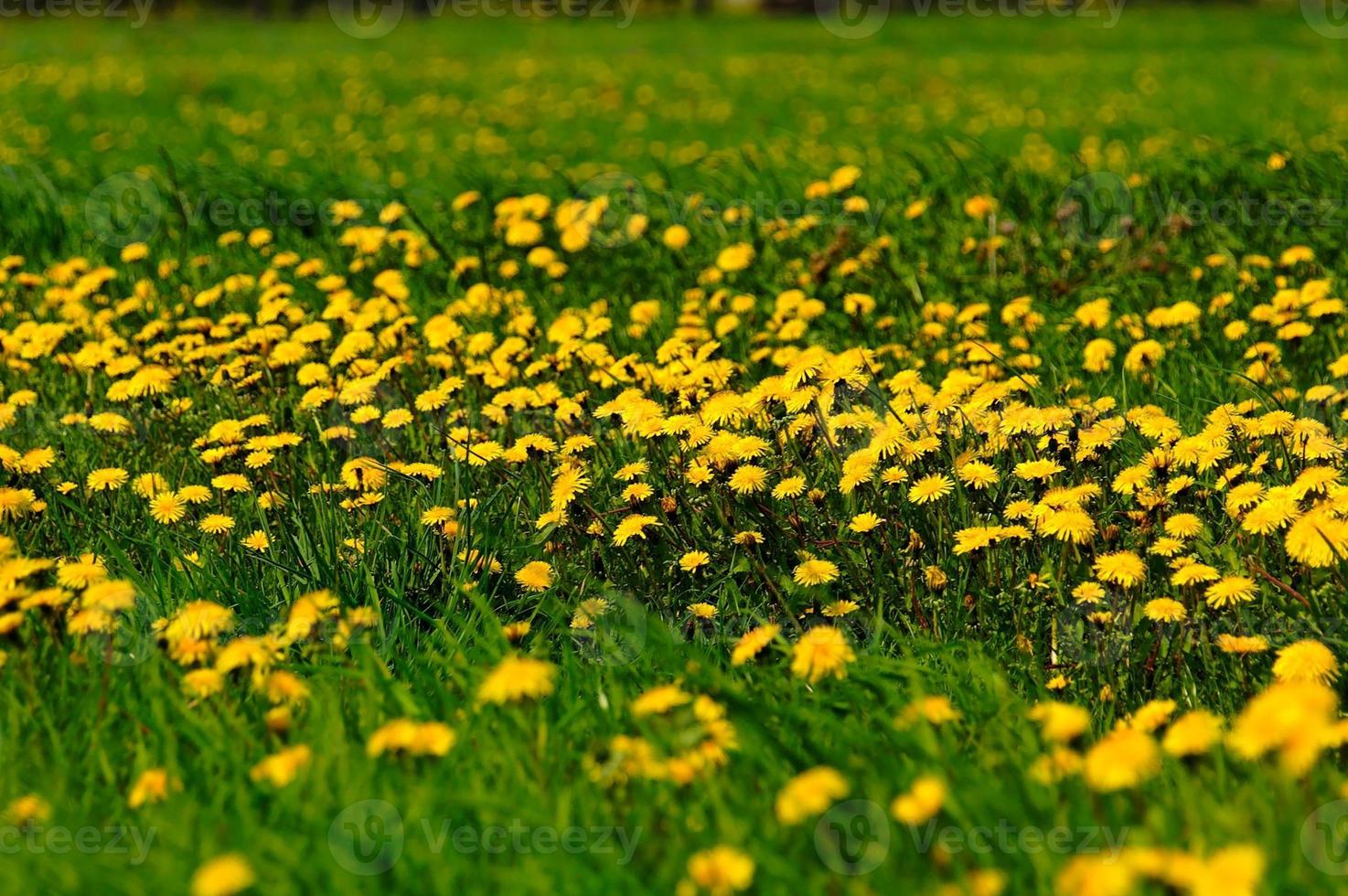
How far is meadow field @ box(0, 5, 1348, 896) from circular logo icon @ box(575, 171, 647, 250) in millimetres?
24

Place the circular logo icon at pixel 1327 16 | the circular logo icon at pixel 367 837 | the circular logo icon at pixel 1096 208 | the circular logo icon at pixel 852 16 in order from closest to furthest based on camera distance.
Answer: the circular logo icon at pixel 367 837 < the circular logo icon at pixel 1096 208 < the circular logo icon at pixel 1327 16 < the circular logo icon at pixel 852 16

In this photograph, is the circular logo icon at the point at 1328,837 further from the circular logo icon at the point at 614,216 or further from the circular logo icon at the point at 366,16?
the circular logo icon at the point at 366,16

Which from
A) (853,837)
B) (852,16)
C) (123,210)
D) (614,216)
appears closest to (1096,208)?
(614,216)

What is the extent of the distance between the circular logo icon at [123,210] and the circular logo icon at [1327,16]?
18.6 m

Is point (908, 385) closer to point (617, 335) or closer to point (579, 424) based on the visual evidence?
point (579, 424)

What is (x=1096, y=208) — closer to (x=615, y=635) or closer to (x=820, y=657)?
(x=615, y=635)

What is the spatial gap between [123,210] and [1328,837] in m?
5.97

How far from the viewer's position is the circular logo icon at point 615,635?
102 inches

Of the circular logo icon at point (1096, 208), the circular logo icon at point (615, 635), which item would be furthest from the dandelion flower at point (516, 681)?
the circular logo icon at point (1096, 208)

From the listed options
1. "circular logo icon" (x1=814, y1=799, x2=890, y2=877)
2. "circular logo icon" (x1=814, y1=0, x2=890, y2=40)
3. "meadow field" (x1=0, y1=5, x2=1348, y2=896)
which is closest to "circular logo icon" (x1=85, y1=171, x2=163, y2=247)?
"meadow field" (x1=0, y1=5, x2=1348, y2=896)

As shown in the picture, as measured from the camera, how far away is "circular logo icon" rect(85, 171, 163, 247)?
6.05 meters

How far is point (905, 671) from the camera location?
2387 millimetres

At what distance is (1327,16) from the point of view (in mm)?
25234

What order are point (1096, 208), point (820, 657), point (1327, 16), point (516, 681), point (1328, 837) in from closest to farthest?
point (1328, 837) → point (516, 681) → point (820, 657) → point (1096, 208) → point (1327, 16)
